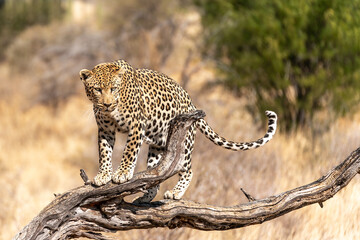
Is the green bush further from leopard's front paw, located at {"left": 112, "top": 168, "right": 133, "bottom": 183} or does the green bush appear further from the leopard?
leopard's front paw, located at {"left": 112, "top": 168, "right": 133, "bottom": 183}

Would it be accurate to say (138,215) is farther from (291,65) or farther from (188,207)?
(291,65)

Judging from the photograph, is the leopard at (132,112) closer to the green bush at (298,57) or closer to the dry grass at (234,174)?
the dry grass at (234,174)

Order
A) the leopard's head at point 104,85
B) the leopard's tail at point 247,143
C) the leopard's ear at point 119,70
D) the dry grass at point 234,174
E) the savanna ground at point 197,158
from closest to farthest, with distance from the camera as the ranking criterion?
the leopard's head at point 104,85
the leopard's ear at point 119,70
the leopard's tail at point 247,143
the dry grass at point 234,174
the savanna ground at point 197,158

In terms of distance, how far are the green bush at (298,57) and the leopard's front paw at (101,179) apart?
8.15 meters

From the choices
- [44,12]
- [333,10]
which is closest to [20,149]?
[333,10]

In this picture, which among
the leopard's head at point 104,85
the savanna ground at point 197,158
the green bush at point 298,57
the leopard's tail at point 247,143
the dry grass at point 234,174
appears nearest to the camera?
the leopard's head at point 104,85

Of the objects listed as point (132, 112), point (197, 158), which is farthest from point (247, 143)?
point (197, 158)

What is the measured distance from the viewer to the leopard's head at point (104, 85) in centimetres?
410

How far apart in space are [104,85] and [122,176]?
2.09 ft

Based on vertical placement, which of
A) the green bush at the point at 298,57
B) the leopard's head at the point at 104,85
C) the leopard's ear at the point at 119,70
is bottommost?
the leopard's head at the point at 104,85

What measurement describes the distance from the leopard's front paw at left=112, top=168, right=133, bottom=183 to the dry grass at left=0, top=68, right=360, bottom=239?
606mm

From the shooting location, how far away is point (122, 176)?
4.13 metres

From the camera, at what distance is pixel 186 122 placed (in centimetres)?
405

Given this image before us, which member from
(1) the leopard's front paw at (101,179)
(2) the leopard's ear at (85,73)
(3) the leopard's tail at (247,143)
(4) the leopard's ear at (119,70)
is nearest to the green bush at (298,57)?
(3) the leopard's tail at (247,143)
